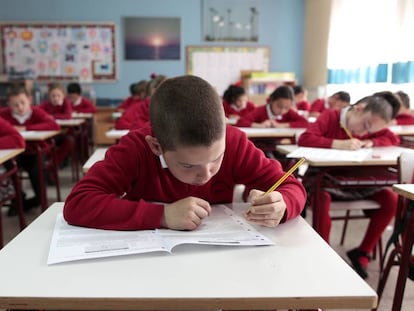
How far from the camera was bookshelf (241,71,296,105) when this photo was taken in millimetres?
6818

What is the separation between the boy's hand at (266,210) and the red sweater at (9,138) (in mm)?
1914

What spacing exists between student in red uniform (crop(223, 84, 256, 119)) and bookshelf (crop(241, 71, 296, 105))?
2.11 m

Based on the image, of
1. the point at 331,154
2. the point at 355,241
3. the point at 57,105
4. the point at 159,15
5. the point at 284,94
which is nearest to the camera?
the point at 331,154

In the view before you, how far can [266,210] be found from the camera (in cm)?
92

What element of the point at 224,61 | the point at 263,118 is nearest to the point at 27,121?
the point at 263,118

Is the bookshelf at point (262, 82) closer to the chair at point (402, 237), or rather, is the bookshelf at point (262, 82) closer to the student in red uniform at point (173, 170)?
the chair at point (402, 237)

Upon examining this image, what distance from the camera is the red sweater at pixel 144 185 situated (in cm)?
93

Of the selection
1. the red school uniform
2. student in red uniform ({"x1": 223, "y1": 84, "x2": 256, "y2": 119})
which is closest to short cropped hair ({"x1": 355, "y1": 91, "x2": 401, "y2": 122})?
the red school uniform

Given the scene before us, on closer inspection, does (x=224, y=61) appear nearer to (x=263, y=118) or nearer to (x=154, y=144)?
(x=263, y=118)

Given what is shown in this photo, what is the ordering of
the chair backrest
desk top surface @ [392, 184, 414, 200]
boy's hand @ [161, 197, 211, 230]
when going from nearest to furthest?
boy's hand @ [161, 197, 211, 230], desk top surface @ [392, 184, 414, 200], the chair backrest

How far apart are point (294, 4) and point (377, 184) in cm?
603

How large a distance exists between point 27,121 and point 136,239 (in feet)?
9.81

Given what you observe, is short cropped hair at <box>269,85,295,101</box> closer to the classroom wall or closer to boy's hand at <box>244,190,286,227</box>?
boy's hand at <box>244,190,286,227</box>

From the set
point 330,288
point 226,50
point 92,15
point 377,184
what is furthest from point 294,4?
point 330,288
